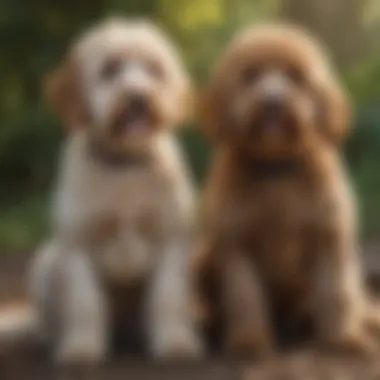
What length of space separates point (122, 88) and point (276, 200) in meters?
0.37

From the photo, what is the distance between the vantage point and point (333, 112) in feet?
6.77

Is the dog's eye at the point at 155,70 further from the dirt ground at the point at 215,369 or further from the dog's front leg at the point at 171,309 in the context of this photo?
the dirt ground at the point at 215,369

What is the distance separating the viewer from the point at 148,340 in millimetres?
2135

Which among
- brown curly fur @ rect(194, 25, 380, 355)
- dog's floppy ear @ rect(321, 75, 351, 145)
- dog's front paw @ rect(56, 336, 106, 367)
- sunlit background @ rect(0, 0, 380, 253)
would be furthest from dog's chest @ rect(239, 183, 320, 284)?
sunlit background @ rect(0, 0, 380, 253)

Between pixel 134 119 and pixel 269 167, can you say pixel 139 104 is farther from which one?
pixel 269 167

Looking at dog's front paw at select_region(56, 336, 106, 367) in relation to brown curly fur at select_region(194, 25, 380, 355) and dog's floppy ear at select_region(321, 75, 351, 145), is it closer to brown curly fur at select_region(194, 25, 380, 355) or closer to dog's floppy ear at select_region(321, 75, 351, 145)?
brown curly fur at select_region(194, 25, 380, 355)

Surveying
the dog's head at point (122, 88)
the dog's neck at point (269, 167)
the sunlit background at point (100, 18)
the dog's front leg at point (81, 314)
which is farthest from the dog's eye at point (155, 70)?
the sunlit background at point (100, 18)

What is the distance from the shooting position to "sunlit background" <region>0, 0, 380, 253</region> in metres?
3.35

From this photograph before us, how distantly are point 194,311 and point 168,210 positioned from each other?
0.22 meters

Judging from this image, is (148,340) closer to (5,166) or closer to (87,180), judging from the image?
(87,180)

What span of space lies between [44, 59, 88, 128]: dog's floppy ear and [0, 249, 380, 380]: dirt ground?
45cm

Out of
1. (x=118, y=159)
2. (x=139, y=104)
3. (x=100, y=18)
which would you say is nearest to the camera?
(x=139, y=104)

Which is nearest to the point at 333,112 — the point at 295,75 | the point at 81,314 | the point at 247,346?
the point at 295,75

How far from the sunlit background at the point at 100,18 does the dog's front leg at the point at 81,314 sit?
125cm
